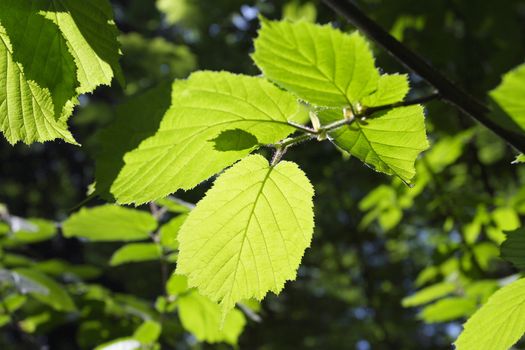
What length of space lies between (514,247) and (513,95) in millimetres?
228

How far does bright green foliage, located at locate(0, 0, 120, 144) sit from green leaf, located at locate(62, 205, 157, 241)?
64 cm

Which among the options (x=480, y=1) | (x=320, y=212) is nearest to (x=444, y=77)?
(x=480, y=1)

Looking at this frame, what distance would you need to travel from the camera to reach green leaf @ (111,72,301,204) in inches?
22.9

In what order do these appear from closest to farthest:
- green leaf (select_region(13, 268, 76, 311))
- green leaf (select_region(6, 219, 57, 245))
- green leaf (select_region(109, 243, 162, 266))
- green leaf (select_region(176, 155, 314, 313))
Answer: green leaf (select_region(176, 155, 314, 313)) < green leaf (select_region(109, 243, 162, 266)) < green leaf (select_region(13, 268, 76, 311)) < green leaf (select_region(6, 219, 57, 245))

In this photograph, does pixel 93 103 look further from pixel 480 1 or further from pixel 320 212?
pixel 480 1

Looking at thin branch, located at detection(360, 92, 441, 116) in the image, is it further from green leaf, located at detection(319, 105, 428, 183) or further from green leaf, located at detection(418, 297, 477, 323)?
green leaf, located at detection(418, 297, 477, 323)

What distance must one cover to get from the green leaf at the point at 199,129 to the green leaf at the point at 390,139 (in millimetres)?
62

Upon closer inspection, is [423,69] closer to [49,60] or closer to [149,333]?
[49,60]

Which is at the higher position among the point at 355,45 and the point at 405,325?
the point at 355,45

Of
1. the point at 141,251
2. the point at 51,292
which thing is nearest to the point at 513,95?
the point at 141,251

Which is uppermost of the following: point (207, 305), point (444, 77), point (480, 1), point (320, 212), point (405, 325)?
point (480, 1)

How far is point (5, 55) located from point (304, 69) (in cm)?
30

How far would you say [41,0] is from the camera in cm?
50

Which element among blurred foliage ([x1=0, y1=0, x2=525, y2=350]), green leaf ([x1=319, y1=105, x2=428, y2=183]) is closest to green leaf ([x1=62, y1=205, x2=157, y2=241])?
blurred foliage ([x1=0, y1=0, x2=525, y2=350])
